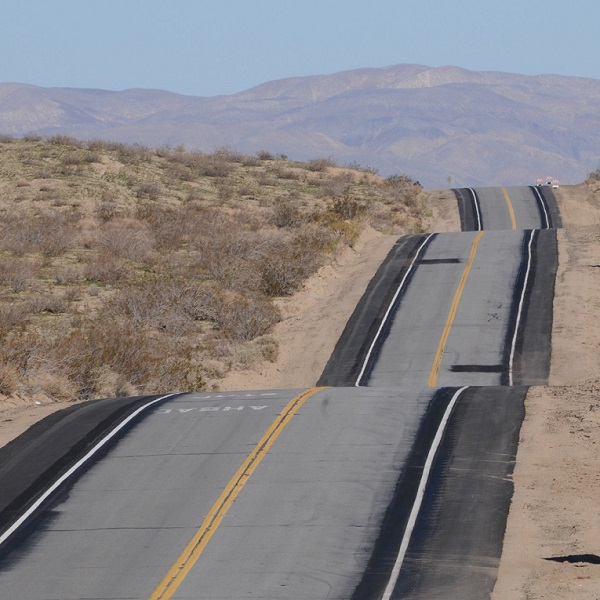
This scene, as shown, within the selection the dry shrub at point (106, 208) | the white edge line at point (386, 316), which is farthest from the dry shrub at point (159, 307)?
the dry shrub at point (106, 208)

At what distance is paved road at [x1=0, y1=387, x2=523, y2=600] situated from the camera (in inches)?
634

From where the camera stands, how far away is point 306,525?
17781mm

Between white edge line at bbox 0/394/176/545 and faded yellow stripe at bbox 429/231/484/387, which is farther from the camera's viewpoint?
faded yellow stripe at bbox 429/231/484/387

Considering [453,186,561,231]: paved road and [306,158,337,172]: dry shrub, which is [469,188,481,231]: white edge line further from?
[306,158,337,172]: dry shrub

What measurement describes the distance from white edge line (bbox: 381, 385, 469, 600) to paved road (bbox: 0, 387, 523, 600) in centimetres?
8

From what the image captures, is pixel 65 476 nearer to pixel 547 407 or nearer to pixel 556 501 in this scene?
pixel 556 501

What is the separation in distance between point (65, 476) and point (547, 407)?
907cm

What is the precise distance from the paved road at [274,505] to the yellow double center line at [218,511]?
0.05 meters

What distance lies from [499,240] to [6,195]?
2352cm

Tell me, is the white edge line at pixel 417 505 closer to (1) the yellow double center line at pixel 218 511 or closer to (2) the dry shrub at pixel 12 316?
(1) the yellow double center line at pixel 218 511

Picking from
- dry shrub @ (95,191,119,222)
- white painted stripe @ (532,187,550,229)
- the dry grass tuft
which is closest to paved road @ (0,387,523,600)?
the dry grass tuft

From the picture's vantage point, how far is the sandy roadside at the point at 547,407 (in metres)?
16.2

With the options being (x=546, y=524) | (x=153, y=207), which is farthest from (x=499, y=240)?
(x=546, y=524)

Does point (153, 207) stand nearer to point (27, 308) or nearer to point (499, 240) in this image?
point (499, 240)
